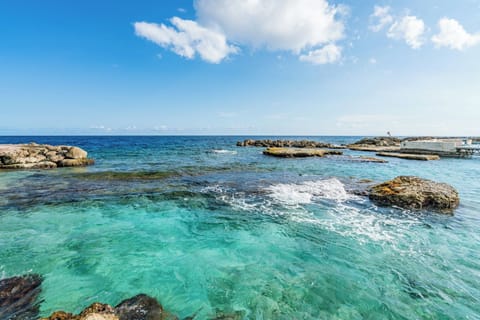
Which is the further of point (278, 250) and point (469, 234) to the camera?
point (469, 234)

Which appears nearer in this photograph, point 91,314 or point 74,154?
point 91,314

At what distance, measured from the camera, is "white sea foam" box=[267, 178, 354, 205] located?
1160 centimetres

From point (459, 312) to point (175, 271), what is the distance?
6.10 m

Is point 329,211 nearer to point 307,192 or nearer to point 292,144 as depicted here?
point 307,192

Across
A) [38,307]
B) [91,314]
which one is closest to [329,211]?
[91,314]

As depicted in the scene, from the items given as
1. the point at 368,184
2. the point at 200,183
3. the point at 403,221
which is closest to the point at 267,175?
the point at 200,183

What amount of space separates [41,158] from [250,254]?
27.8 metres

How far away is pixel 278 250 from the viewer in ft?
21.7

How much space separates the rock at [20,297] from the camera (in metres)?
4.01

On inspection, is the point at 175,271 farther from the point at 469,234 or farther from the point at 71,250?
the point at 469,234

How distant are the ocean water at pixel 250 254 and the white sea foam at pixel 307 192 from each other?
0.21 metres

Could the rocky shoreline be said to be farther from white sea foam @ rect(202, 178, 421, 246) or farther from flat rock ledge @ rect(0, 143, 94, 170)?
flat rock ledge @ rect(0, 143, 94, 170)

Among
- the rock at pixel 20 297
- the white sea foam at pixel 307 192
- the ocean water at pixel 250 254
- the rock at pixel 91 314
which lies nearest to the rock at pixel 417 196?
the ocean water at pixel 250 254

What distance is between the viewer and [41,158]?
2362 cm
